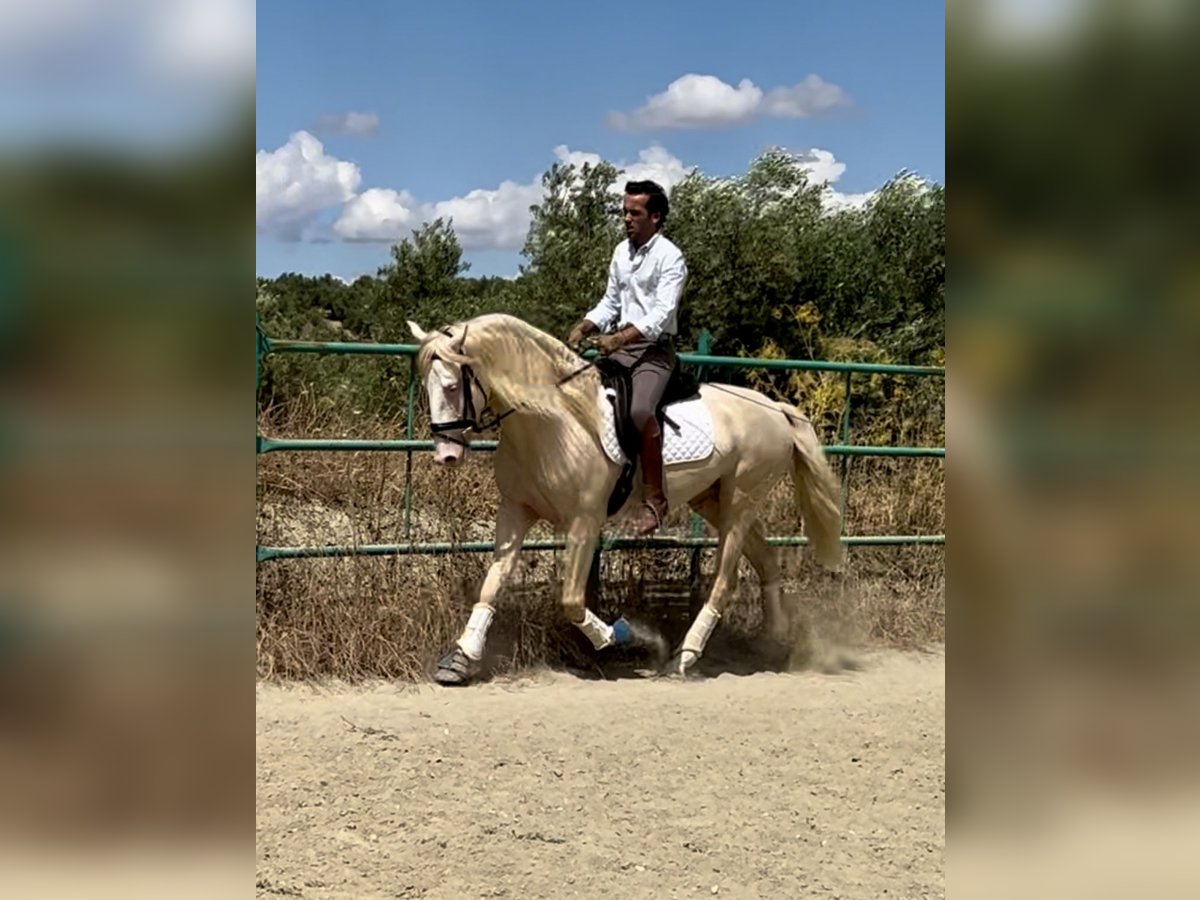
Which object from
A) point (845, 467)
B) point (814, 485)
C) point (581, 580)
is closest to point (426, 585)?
point (581, 580)

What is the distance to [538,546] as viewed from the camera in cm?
526

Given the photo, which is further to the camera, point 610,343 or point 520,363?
point 610,343

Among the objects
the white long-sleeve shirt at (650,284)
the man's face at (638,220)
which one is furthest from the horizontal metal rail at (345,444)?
the man's face at (638,220)

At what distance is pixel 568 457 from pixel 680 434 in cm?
56

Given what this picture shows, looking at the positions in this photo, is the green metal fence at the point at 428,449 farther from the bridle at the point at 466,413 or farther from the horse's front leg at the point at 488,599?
the bridle at the point at 466,413

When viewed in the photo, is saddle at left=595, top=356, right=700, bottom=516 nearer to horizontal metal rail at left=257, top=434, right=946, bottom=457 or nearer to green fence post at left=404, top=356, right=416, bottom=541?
horizontal metal rail at left=257, top=434, right=946, bottom=457

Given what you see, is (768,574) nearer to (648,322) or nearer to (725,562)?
(725,562)

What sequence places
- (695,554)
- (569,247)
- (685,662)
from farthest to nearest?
(569,247) → (695,554) → (685,662)

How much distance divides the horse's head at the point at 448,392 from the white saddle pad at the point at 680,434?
0.71 metres

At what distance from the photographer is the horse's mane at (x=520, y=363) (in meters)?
4.50

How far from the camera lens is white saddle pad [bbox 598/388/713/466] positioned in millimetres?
4914

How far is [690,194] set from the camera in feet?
50.4
